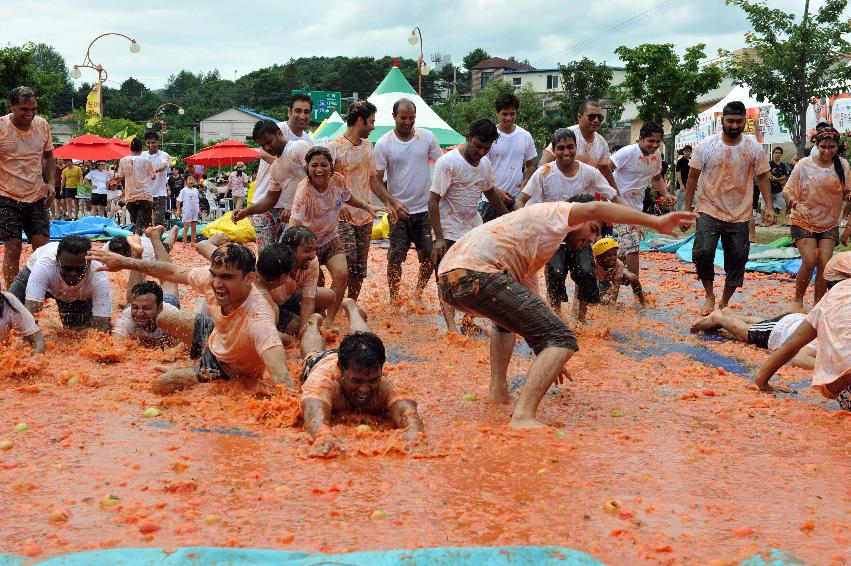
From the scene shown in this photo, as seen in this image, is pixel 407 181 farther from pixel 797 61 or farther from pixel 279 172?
pixel 797 61

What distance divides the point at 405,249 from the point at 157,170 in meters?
8.59

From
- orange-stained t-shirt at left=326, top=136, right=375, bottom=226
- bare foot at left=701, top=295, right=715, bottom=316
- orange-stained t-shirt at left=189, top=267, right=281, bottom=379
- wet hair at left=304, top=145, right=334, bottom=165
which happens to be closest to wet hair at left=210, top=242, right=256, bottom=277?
orange-stained t-shirt at left=189, top=267, right=281, bottom=379

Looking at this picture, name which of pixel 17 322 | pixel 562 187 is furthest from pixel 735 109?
pixel 17 322

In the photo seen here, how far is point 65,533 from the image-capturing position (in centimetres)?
361

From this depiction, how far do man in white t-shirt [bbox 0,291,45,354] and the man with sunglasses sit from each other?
77cm

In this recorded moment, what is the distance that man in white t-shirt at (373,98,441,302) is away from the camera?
9602 millimetres

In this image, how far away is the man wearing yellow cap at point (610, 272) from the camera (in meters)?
9.36

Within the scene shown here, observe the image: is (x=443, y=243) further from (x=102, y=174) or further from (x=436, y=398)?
(x=102, y=174)

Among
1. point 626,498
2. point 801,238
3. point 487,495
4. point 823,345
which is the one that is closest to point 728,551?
point 626,498

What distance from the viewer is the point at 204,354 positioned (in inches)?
247

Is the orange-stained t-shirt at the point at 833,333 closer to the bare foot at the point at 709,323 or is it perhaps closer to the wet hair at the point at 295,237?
the bare foot at the point at 709,323

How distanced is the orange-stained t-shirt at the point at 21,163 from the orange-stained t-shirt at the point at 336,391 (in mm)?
5470

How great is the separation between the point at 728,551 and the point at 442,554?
44.7 inches

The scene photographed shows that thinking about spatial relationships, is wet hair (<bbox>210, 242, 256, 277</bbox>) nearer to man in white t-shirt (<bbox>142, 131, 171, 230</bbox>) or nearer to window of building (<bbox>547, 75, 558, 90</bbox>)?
man in white t-shirt (<bbox>142, 131, 171, 230</bbox>)
